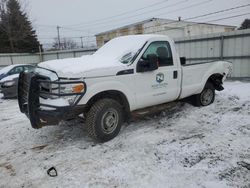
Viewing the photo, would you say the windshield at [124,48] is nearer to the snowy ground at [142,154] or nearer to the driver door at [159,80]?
the driver door at [159,80]

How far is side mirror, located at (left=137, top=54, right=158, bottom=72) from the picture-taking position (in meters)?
4.99

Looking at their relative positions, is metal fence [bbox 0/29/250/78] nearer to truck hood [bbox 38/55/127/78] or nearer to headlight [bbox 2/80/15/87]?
truck hood [bbox 38/55/127/78]

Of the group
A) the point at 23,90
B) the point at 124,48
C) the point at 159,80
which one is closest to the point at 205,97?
the point at 159,80

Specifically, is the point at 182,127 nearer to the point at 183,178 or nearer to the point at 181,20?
the point at 183,178

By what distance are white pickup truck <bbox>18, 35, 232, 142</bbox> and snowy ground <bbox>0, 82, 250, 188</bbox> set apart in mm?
533

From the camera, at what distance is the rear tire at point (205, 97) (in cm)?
694

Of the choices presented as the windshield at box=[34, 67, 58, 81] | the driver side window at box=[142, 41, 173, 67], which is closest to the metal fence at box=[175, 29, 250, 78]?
the driver side window at box=[142, 41, 173, 67]

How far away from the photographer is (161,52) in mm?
5582

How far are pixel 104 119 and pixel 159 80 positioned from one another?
1.54m

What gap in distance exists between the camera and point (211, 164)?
3.74 metres

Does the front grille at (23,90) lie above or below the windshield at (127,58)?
below

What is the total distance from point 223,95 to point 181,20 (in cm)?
2211

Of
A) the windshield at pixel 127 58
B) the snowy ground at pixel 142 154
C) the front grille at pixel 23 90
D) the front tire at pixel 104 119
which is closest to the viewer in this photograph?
the snowy ground at pixel 142 154

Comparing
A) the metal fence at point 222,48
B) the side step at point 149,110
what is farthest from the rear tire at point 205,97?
the metal fence at point 222,48
